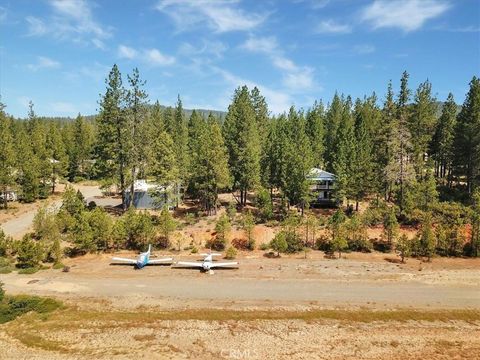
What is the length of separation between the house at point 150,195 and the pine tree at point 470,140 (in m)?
42.8

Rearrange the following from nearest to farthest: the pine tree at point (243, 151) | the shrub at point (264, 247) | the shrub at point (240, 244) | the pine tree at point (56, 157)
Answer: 1. the shrub at point (264, 247)
2. the shrub at point (240, 244)
3. the pine tree at point (243, 151)
4. the pine tree at point (56, 157)

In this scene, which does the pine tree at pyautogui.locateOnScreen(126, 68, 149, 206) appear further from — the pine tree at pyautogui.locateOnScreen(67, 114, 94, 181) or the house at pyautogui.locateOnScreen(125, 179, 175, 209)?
the pine tree at pyautogui.locateOnScreen(67, 114, 94, 181)

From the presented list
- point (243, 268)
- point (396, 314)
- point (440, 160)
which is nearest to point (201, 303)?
point (243, 268)

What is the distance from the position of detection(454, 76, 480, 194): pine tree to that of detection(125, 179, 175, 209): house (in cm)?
4280

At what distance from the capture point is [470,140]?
58094mm

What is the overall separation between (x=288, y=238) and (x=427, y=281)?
1375 cm

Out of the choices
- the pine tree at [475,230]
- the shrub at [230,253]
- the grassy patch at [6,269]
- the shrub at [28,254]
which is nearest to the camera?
the grassy patch at [6,269]

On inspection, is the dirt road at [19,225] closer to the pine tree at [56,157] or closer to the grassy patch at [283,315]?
the pine tree at [56,157]

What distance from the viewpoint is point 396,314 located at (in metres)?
28.8

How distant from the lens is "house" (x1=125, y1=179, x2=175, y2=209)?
51.5 metres

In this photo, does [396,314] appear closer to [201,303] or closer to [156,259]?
[201,303]

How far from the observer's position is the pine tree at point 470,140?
57.6m

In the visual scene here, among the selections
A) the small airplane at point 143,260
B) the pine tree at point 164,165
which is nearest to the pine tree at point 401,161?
the pine tree at point 164,165

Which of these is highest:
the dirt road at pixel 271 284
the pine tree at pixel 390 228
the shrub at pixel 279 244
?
the pine tree at pixel 390 228
